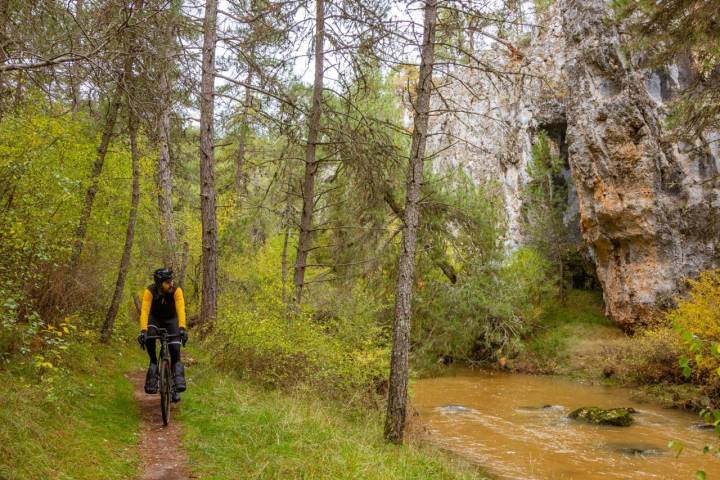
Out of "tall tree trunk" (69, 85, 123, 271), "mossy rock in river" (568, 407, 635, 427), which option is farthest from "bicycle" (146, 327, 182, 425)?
"mossy rock in river" (568, 407, 635, 427)

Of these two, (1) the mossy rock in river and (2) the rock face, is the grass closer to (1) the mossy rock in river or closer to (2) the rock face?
(2) the rock face

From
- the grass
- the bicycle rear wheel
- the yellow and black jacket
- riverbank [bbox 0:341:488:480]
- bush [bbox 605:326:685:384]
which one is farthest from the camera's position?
the grass

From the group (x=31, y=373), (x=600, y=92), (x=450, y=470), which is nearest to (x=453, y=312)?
(x=600, y=92)

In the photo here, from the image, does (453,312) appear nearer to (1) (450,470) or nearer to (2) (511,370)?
(2) (511,370)

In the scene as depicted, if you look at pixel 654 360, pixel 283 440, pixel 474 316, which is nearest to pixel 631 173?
pixel 654 360

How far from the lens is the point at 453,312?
2108cm

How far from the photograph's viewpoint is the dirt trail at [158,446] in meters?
5.12

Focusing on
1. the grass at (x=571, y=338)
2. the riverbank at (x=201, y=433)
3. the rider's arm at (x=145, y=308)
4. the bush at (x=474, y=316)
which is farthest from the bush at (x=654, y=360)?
the rider's arm at (x=145, y=308)

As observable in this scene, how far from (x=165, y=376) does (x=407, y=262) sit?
3.55m

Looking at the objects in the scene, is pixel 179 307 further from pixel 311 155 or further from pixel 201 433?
pixel 311 155

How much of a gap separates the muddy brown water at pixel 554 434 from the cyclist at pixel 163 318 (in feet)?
19.9

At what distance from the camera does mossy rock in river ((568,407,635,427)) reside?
13.7 m

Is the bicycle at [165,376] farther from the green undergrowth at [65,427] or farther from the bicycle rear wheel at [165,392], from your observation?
the green undergrowth at [65,427]

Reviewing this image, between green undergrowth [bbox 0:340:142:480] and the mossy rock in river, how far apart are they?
11.5 m
